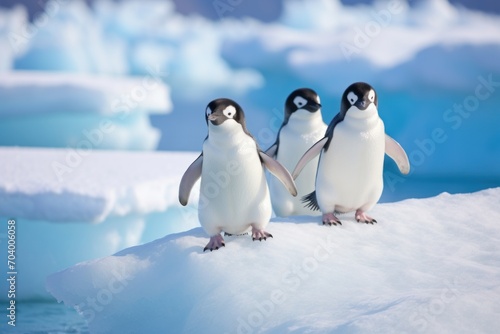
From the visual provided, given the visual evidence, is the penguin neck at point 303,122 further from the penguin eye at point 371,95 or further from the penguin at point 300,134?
the penguin eye at point 371,95

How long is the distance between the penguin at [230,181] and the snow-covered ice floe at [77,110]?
18.7ft

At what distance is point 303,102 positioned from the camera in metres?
3.81

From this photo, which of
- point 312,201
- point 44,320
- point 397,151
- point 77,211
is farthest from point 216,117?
point 77,211

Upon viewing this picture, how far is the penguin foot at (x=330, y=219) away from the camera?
3.30 meters

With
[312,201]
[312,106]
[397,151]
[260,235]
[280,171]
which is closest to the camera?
[260,235]

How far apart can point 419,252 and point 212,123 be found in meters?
1.15

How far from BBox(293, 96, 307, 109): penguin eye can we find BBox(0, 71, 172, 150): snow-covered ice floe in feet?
16.6

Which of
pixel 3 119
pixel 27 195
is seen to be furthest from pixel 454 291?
pixel 3 119

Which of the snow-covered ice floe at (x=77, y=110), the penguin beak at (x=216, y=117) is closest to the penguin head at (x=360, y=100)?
the penguin beak at (x=216, y=117)

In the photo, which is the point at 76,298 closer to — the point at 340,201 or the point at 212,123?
the point at 212,123

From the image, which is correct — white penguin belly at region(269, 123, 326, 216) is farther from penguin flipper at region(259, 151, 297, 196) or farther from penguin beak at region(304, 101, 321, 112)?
penguin flipper at region(259, 151, 297, 196)

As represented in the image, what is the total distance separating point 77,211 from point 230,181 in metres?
2.77

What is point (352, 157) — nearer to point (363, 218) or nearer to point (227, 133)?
point (363, 218)

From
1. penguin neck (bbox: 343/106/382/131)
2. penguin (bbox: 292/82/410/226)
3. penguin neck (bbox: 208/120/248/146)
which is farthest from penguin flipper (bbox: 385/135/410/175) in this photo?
penguin neck (bbox: 208/120/248/146)
